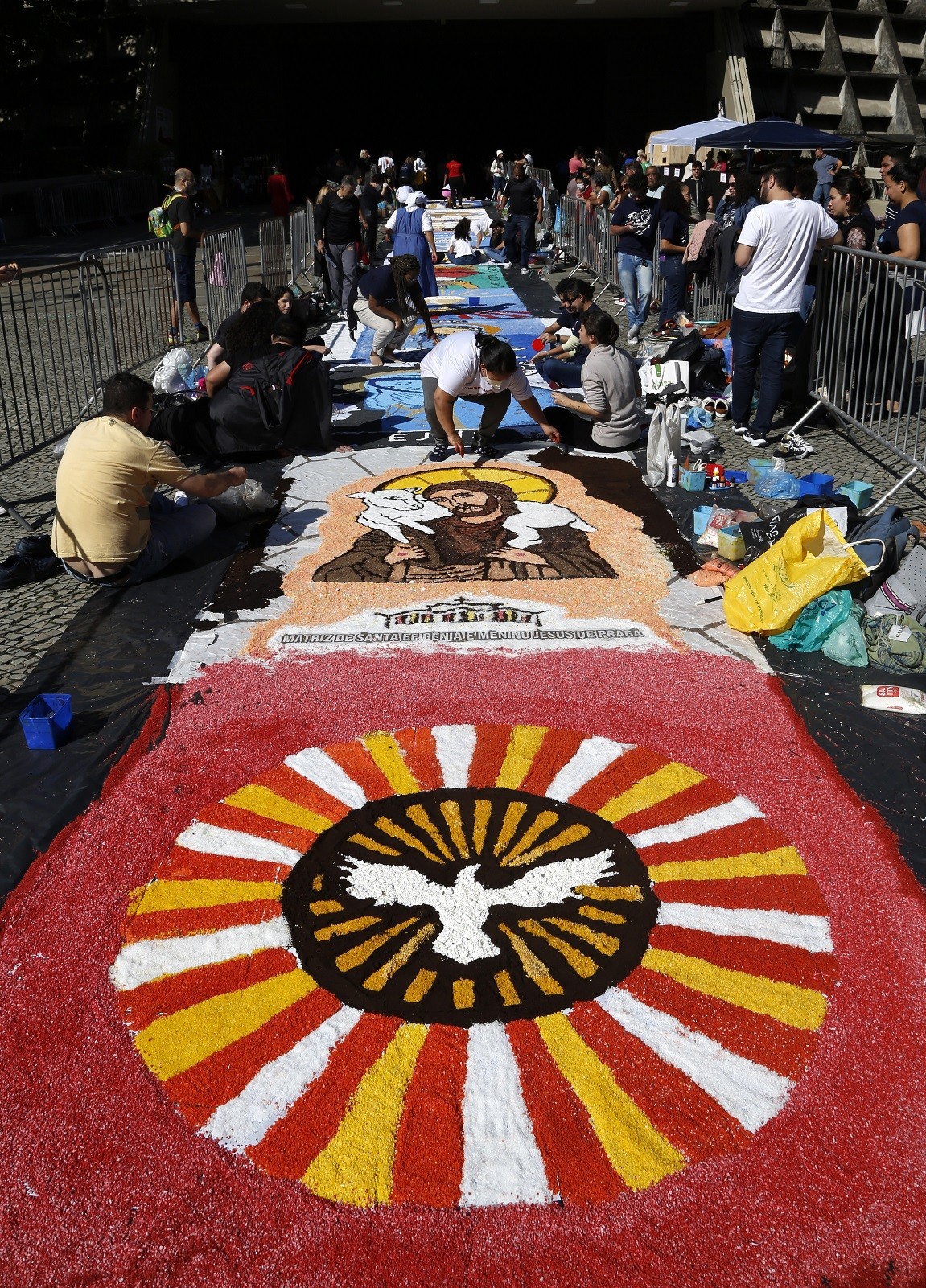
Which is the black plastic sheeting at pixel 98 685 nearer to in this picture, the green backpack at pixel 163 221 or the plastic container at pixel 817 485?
the plastic container at pixel 817 485

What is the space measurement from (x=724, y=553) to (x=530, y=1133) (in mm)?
4036

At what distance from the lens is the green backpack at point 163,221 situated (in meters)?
11.8

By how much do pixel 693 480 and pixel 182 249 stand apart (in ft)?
23.7

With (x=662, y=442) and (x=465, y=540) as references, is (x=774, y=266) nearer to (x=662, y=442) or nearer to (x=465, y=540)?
(x=662, y=442)

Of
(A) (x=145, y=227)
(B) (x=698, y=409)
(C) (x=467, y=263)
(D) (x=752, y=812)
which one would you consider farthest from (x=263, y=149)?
(D) (x=752, y=812)

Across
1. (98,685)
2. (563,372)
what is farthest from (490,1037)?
(563,372)

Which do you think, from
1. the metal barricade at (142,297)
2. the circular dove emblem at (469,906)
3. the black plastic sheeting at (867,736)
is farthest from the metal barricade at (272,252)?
the circular dove emblem at (469,906)

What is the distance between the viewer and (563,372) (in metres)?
9.32

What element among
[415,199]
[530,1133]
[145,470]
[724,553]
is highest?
[415,199]

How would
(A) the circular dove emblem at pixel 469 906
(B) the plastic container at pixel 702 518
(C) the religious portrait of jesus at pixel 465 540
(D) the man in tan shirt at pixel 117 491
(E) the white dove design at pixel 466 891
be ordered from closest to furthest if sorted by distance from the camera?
(A) the circular dove emblem at pixel 469 906 → (E) the white dove design at pixel 466 891 → (D) the man in tan shirt at pixel 117 491 → (C) the religious portrait of jesus at pixel 465 540 → (B) the plastic container at pixel 702 518

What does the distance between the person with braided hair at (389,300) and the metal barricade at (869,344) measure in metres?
4.31

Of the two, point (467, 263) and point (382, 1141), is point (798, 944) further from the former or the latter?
point (467, 263)

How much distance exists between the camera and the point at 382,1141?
272cm

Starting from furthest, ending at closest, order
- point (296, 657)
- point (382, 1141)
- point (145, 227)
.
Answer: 1. point (145, 227)
2. point (296, 657)
3. point (382, 1141)
